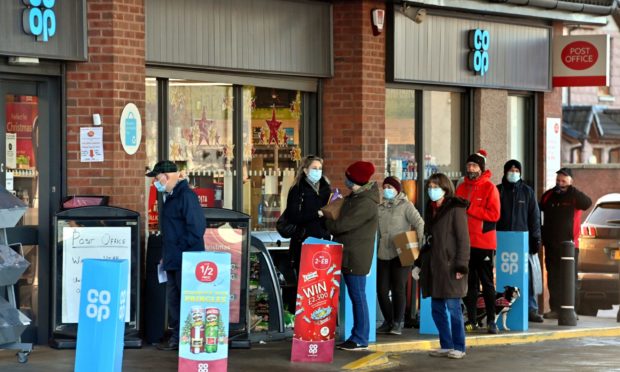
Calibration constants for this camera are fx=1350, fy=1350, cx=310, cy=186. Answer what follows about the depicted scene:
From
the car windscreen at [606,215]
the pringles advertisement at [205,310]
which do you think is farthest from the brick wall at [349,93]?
the pringles advertisement at [205,310]

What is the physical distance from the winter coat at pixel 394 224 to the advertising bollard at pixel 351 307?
2.32ft

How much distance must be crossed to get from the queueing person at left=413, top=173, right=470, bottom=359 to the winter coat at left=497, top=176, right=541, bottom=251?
329 cm

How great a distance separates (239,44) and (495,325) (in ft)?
14.5

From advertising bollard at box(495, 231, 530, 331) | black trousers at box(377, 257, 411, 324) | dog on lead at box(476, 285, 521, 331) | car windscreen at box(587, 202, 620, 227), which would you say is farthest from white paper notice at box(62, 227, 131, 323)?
car windscreen at box(587, 202, 620, 227)

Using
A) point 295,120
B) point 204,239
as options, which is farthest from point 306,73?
point 204,239

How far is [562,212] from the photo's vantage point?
17.7m

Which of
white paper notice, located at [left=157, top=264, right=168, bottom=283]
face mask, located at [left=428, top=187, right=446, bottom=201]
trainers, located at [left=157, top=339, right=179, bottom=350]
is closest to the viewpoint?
white paper notice, located at [left=157, top=264, right=168, bottom=283]

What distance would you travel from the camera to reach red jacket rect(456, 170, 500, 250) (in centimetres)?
1539

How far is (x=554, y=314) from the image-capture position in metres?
18.2

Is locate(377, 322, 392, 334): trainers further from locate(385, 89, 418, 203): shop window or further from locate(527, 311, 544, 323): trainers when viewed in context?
locate(385, 89, 418, 203): shop window

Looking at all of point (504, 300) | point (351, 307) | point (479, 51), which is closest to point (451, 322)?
point (351, 307)

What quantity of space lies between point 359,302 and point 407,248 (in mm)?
1808

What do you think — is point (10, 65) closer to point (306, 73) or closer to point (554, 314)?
point (306, 73)

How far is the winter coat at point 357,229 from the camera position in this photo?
13.4 meters
